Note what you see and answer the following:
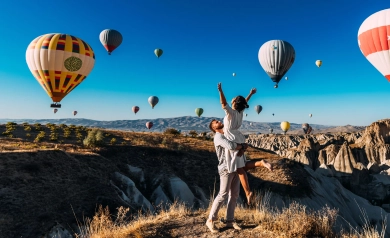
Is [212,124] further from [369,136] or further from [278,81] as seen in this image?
[369,136]

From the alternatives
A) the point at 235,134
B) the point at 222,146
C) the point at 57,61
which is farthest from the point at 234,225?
the point at 57,61

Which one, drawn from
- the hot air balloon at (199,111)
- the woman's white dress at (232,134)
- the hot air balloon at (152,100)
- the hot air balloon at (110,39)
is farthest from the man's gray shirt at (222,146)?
the hot air balloon at (199,111)

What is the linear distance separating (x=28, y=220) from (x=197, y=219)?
9.56 meters

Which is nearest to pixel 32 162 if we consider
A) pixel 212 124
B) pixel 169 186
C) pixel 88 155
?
pixel 88 155

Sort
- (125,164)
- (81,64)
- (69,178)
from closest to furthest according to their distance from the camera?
(69,178) → (125,164) → (81,64)

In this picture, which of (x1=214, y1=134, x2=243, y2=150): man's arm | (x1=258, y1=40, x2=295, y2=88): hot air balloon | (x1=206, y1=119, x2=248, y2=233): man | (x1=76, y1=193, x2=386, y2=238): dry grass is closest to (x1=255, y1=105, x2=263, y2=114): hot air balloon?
(x1=258, y1=40, x2=295, y2=88): hot air balloon

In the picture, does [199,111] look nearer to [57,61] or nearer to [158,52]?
[158,52]

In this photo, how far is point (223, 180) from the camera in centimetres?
605

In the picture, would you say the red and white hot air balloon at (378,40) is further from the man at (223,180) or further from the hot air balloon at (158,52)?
the hot air balloon at (158,52)

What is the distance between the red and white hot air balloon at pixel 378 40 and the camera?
81.0 feet

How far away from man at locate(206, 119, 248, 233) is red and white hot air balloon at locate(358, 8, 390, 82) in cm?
2598

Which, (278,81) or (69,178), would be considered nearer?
(69,178)

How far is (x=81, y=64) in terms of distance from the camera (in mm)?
28203

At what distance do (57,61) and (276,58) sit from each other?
25.0 m
